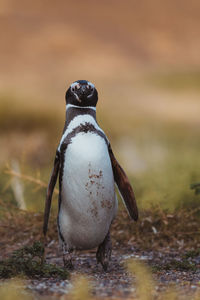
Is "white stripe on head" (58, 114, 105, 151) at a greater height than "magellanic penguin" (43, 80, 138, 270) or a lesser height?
greater

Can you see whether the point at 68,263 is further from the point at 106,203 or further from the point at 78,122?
the point at 78,122

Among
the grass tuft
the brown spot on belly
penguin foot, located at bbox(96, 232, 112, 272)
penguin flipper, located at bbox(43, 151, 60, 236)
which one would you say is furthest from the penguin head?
the grass tuft

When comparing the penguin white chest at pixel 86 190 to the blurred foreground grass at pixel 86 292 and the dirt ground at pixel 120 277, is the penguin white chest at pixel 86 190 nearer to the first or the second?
the dirt ground at pixel 120 277

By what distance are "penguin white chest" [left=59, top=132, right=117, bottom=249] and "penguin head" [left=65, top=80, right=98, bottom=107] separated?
0.26 meters

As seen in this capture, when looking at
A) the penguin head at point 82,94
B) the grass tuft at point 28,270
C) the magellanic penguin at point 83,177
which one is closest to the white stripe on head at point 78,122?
the magellanic penguin at point 83,177

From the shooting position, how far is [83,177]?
3.21 metres

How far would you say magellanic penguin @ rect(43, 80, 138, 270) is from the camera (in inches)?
127

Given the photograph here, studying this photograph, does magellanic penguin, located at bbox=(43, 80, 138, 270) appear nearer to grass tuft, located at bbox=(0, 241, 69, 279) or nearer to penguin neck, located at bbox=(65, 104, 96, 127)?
penguin neck, located at bbox=(65, 104, 96, 127)

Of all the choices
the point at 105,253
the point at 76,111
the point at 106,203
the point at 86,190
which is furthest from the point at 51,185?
the point at 105,253

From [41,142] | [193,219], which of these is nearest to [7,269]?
[193,219]

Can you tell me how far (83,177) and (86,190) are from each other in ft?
0.33

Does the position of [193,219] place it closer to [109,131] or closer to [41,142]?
[109,131]

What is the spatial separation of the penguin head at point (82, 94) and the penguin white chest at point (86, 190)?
263 millimetres

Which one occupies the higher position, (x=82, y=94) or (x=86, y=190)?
(x=82, y=94)
